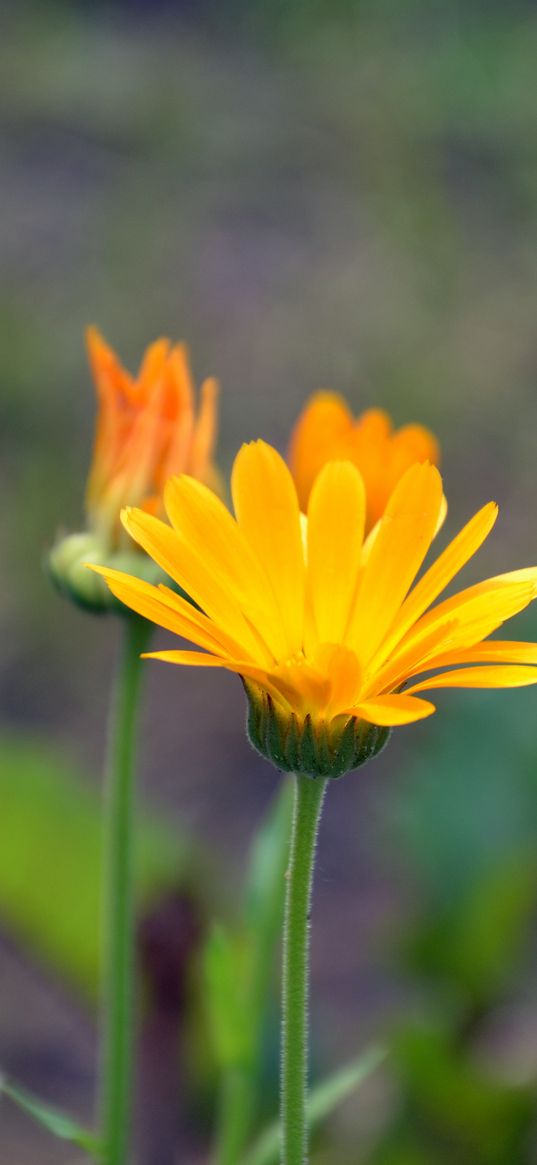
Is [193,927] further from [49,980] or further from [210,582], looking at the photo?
[210,582]

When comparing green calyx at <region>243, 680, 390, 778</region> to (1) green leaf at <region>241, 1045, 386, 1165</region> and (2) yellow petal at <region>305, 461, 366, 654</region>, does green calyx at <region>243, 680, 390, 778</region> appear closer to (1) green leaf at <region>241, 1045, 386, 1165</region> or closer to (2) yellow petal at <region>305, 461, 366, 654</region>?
(2) yellow petal at <region>305, 461, 366, 654</region>

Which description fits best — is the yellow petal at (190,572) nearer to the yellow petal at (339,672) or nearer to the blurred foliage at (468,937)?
the yellow petal at (339,672)

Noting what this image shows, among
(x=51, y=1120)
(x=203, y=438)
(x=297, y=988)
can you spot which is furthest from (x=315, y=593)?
(x=51, y=1120)

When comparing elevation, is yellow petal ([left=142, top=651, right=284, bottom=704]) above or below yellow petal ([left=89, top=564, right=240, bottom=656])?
below

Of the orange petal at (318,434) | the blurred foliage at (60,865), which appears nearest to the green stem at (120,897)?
the orange petal at (318,434)

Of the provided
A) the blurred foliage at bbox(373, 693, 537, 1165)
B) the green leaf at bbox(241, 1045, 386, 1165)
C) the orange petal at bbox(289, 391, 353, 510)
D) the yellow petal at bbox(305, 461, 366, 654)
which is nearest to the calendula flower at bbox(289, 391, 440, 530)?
the orange petal at bbox(289, 391, 353, 510)

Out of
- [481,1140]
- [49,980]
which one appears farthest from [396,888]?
[481,1140]

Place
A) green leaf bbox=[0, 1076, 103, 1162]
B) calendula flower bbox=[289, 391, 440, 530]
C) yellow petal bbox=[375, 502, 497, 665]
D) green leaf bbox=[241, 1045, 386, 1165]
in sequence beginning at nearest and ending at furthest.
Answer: yellow petal bbox=[375, 502, 497, 665]
green leaf bbox=[0, 1076, 103, 1162]
green leaf bbox=[241, 1045, 386, 1165]
calendula flower bbox=[289, 391, 440, 530]

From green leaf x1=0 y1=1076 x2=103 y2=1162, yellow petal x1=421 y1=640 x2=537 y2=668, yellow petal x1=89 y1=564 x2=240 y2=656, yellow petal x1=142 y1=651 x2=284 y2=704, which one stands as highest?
yellow petal x1=89 y1=564 x2=240 y2=656
